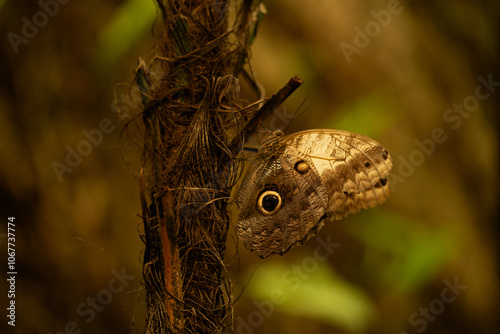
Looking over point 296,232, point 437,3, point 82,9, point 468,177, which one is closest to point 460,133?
point 468,177

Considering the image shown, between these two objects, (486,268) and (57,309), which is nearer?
(57,309)

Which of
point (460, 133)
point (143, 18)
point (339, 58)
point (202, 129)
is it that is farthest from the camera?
point (460, 133)

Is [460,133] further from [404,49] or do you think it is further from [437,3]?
[437,3]

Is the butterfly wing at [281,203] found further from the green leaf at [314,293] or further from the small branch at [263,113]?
the green leaf at [314,293]

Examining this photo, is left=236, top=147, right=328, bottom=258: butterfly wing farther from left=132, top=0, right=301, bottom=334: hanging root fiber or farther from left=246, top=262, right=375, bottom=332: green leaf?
left=246, top=262, right=375, bottom=332: green leaf

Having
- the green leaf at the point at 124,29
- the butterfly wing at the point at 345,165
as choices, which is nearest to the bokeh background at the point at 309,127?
the green leaf at the point at 124,29

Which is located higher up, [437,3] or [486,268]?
[437,3]

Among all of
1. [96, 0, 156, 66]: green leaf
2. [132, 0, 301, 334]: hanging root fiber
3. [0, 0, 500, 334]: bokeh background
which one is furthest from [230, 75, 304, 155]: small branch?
[96, 0, 156, 66]: green leaf
